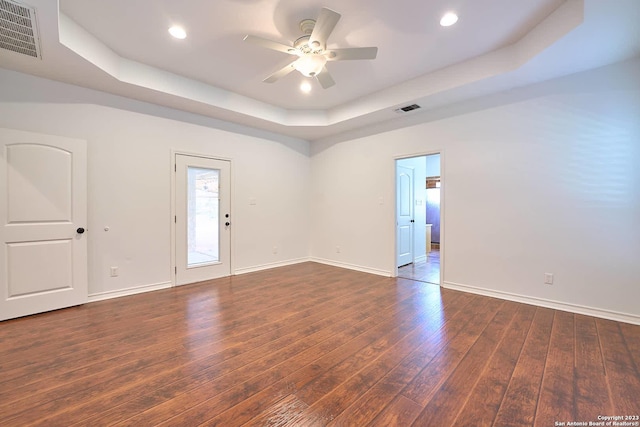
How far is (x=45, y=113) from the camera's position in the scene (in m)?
3.29

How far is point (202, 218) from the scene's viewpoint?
4645mm

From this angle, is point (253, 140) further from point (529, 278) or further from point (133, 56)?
point (529, 278)

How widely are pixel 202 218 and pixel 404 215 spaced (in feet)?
12.8

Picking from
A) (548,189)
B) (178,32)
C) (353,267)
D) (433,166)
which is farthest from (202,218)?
(433,166)

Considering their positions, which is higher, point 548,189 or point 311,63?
point 311,63

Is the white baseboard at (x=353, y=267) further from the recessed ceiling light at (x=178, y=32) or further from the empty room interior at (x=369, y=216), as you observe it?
the recessed ceiling light at (x=178, y=32)

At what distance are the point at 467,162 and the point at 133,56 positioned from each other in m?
4.72

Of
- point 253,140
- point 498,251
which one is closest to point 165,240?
point 253,140

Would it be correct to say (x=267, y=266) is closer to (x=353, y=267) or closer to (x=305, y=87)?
(x=353, y=267)

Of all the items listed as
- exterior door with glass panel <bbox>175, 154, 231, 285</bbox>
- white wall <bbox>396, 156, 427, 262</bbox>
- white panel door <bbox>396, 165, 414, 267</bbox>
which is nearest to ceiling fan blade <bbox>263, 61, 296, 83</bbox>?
exterior door with glass panel <bbox>175, 154, 231, 285</bbox>

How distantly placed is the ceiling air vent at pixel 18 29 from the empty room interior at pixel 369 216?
0.7 inches

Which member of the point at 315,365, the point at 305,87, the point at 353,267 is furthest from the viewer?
the point at 353,267

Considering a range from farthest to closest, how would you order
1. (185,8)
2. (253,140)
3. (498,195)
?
1. (253,140)
2. (498,195)
3. (185,8)

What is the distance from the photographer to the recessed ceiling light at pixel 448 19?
8.48ft
